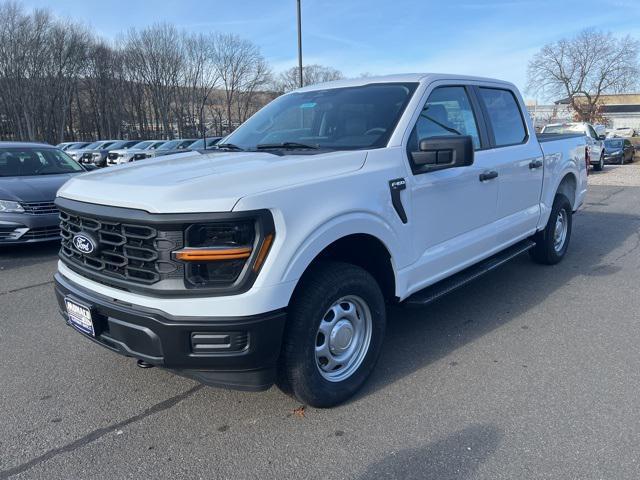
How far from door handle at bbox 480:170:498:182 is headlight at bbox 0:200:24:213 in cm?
600

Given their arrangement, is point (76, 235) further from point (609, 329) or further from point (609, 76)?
point (609, 76)

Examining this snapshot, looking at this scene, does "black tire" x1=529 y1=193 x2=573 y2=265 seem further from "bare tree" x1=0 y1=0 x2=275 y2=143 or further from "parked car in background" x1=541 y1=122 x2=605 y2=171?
"bare tree" x1=0 y1=0 x2=275 y2=143

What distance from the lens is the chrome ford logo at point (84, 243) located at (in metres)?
2.80

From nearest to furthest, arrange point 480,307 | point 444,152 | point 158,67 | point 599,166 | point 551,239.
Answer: point 444,152 → point 480,307 → point 551,239 → point 599,166 → point 158,67

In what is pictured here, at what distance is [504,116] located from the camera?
4.83 m

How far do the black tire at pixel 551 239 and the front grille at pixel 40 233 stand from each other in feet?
20.8

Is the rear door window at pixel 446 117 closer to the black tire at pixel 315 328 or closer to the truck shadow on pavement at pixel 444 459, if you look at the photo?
the black tire at pixel 315 328

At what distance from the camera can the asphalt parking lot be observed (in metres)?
2.55

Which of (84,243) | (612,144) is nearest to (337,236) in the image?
(84,243)

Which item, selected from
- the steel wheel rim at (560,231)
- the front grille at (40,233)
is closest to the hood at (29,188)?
the front grille at (40,233)

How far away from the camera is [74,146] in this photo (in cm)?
3431

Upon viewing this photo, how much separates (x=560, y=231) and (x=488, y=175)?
8.53 feet

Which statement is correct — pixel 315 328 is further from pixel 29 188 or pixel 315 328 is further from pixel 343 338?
pixel 29 188

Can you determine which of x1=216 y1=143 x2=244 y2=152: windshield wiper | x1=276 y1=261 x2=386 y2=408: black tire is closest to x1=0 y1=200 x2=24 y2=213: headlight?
x1=216 y1=143 x2=244 y2=152: windshield wiper
